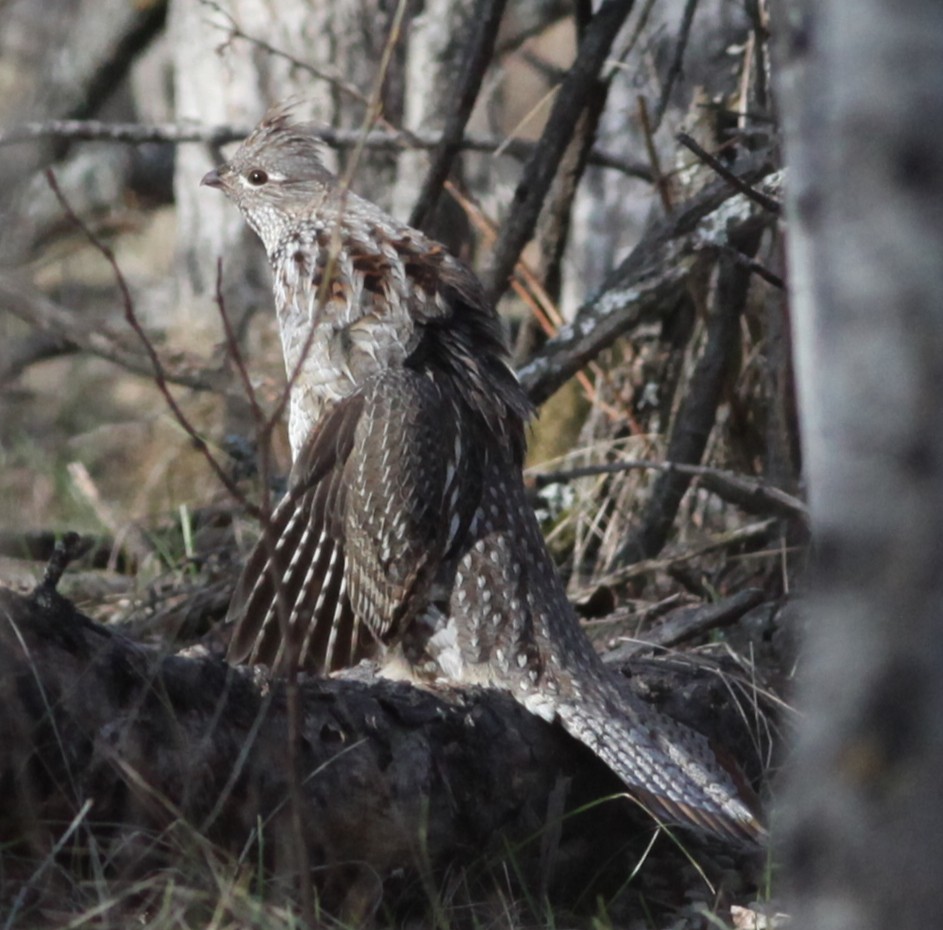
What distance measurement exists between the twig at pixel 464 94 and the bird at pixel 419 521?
4.18 feet

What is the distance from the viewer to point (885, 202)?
1.65 m

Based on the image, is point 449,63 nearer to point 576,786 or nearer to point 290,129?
point 290,129

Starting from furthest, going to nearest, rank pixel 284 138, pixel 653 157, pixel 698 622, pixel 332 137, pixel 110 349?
pixel 110 349, pixel 332 137, pixel 653 157, pixel 284 138, pixel 698 622

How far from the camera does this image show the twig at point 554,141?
5902mm

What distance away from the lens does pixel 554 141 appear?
19.5ft

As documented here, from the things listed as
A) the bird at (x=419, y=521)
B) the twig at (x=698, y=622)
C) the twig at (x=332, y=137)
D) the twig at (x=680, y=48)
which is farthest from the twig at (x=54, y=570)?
the twig at (x=680, y=48)

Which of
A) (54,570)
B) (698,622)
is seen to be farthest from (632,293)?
(54,570)

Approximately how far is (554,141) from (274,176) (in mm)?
1169

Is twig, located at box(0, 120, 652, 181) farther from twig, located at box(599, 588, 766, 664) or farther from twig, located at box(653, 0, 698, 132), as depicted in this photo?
twig, located at box(599, 588, 766, 664)

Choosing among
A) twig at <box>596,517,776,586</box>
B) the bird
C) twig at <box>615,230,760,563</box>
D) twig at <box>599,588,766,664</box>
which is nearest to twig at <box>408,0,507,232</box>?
twig at <box>615,230,760,563</box>

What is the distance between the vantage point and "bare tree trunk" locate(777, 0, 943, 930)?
1618 millimetres

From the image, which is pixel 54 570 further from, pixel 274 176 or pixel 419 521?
pixel 274 176

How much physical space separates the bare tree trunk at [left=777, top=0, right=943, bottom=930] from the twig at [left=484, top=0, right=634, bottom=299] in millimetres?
4296

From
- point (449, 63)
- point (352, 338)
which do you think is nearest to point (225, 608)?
point (352, 338)
